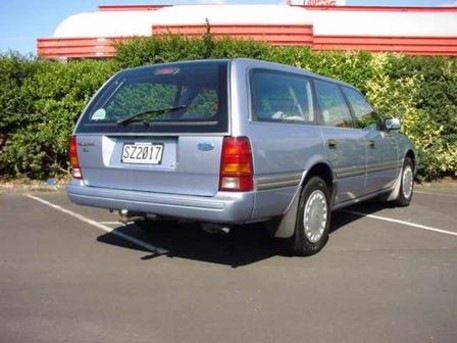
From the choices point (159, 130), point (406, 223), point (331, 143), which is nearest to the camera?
point (159, 130)

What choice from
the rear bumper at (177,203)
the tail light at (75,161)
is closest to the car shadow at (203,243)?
the rear bumper at (177,203)

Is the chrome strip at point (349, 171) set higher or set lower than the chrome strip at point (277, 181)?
lower

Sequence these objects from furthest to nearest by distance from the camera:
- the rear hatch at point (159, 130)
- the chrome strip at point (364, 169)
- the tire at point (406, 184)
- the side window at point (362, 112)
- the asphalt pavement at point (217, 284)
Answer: the tire at point (406, 184) → the side window at point (362, 112) → the chrome strip at point (364, 169) → the rear hatch at point (159, 130) → the asphalt pavement at point (217, 284)

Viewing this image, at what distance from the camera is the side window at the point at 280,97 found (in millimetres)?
4945

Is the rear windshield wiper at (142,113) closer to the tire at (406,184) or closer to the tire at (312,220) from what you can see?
the tire at (312,220)

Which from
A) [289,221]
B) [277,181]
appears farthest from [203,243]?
[277,181]

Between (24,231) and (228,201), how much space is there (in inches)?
120

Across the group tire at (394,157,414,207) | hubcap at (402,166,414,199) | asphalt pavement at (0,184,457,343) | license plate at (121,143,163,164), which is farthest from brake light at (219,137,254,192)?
hubcap at (402,166,414,199)

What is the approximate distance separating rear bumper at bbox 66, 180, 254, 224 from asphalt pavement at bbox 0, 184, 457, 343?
0.53 meters

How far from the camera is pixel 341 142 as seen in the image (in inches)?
238

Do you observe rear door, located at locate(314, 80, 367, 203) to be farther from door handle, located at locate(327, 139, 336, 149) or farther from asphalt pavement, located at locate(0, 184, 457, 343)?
asphalt pavement, located at locate(0, 184, 457, 343)

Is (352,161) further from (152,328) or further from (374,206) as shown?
(152,328)

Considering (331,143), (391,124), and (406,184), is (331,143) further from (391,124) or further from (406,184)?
(406,184)

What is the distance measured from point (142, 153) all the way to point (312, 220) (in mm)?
1726
